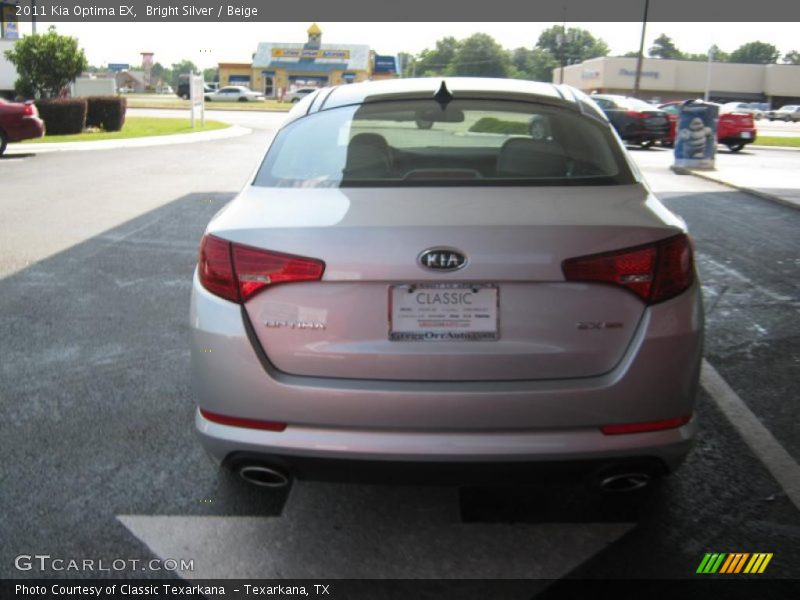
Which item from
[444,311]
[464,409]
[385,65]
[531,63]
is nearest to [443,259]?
[444,311]

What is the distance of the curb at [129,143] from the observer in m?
20.4

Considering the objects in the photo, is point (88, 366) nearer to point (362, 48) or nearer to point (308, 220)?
point (308, 220)

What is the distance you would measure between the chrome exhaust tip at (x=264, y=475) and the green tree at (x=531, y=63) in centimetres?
12401

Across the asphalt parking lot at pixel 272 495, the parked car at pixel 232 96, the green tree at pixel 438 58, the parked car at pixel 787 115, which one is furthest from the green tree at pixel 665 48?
the asphalt parking lot at pixel 272 495

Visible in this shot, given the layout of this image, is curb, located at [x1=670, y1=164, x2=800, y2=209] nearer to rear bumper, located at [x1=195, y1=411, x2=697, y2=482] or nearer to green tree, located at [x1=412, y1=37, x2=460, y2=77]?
rear bumper, located at [x1=195, y1=411, x2=697, y2=482]

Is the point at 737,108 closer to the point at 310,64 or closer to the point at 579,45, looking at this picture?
the point at 310,64

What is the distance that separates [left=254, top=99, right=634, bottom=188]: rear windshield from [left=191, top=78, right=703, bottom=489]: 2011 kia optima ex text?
32 centimetres

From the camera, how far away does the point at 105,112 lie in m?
26.4

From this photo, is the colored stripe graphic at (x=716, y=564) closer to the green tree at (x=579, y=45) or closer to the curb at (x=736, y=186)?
the curb at (x=736, y=186)

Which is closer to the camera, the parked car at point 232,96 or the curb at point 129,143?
the curb at point 129,143

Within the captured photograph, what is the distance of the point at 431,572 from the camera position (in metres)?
2.87

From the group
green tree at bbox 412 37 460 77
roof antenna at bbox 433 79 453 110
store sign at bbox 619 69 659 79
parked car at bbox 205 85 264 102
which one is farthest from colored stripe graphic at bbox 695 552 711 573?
green tree at bbox 412 37 460 77

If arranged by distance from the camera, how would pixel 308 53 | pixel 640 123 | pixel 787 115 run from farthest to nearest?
pixel 308 53 → pixel 787 115 → pixel 640 123

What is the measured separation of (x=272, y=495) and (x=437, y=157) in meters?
1.72
